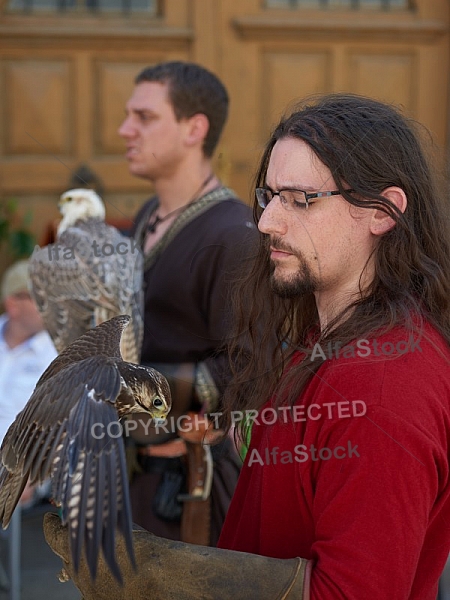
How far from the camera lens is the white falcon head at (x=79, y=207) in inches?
139

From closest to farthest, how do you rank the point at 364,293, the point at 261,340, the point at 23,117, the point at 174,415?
1. the point at 364,293
2. the point at 261,340
3. the point at 174,415
4. the point at 23,117

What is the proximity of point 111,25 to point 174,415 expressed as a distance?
3.22 metres

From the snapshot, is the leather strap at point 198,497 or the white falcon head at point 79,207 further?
the white falcon head at point 79,207

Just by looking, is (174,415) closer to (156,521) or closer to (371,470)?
(156,521)

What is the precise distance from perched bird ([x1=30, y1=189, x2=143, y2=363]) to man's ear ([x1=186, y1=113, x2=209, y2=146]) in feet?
1.69

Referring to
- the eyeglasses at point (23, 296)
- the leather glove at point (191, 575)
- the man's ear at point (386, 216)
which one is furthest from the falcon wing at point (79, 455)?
the eyeglasses at point (23, 296)

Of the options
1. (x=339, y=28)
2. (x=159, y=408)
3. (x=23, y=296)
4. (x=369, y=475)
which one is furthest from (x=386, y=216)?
(x=339, y=28)

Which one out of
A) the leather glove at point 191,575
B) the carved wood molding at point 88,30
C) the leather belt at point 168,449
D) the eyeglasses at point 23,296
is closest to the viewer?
the leather glove at point 191,575

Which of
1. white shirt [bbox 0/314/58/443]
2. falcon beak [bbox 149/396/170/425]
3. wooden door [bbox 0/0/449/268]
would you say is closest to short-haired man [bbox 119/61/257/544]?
falcon beak [bbox 149/396/170/425]

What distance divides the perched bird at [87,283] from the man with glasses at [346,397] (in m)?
1.05

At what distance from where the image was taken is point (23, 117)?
520cm

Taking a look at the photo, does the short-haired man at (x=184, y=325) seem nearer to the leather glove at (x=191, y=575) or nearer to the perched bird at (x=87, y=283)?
the perched bird at (x=87, y=283)

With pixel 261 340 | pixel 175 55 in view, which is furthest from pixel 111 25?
pixel 261 340

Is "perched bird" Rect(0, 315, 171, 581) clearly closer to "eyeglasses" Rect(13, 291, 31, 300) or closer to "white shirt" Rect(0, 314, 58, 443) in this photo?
"white shirt" Rect(0, 314, 58, 443)
